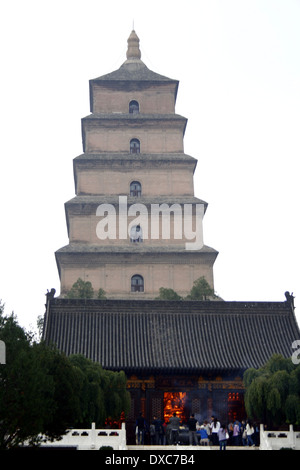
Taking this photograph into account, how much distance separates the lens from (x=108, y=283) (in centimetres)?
4009

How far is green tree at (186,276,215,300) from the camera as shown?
1464 inches

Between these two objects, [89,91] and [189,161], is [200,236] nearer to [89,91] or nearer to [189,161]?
[189,161]

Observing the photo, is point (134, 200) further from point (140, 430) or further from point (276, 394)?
point (276, 394)

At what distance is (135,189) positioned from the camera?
42.5m

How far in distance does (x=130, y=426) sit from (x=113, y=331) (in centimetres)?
406

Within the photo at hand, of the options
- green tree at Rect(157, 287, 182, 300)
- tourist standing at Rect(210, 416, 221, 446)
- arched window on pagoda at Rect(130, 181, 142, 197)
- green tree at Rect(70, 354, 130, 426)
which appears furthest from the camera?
arched window on pagoda at Rect(130, 181, 142, 197)

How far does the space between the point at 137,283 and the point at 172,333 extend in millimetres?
8264

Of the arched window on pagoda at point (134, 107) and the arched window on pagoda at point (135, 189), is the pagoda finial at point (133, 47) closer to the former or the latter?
the arched window on pagoda at point (134, 107)

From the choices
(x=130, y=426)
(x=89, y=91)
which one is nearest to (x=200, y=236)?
(x=89, y=91)

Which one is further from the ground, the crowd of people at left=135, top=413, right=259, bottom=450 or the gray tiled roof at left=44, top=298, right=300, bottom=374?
the gray tiled roof at left=44, top=298, right=300, bottom=374

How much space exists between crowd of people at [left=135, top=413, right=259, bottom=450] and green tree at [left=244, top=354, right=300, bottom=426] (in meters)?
0.62

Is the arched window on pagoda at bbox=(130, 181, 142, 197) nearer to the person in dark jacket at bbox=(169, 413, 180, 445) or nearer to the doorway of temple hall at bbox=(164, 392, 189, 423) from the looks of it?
the doorway of temple hall at bbox=(164, 392, 189, 423)

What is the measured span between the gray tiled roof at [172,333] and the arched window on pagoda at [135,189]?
10119 mm

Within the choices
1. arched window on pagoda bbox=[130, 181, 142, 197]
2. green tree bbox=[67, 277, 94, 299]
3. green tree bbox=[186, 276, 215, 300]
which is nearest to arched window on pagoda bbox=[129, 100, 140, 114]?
arched window on pagoda bbox=[130, 181, 142, 197]
